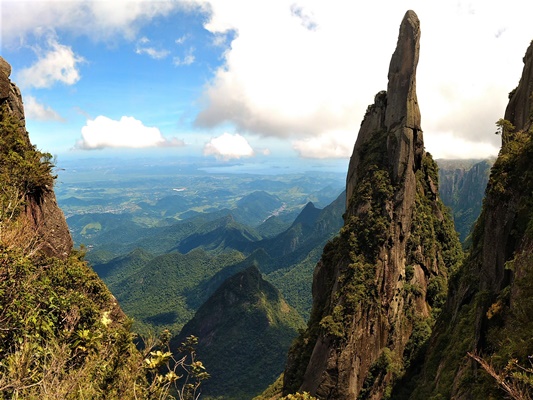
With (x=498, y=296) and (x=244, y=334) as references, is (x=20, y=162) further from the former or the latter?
(x=244, y=334)

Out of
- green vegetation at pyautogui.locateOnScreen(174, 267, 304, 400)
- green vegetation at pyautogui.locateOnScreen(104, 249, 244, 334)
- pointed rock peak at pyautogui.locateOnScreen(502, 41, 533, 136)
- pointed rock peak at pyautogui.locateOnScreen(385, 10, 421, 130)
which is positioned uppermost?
pointed rock peak at pyautogui.locateOnScreen(385, 10, 421, 130)

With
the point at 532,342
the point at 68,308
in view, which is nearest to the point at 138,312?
the point at 68,308

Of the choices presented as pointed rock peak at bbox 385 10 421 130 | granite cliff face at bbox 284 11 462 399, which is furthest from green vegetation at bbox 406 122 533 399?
pointed rock peak at bbox 385 10 421 130

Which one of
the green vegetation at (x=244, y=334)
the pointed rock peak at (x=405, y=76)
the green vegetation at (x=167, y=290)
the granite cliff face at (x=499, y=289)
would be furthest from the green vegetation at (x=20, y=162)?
the green vegetation at (x=167, y=290)

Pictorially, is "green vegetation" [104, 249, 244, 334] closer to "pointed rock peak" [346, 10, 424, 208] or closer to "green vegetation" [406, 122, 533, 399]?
"pointed rock peak" [346, 10, 424, 208]

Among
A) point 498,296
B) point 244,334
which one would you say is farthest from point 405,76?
point 244,334

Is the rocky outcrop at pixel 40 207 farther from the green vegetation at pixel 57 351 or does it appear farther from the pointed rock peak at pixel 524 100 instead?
the pointed rock peak at pixel 524 100

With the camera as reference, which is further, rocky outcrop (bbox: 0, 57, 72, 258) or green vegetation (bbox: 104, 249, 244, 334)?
green vegetation (bbox: 104, 249, 244, 334)
